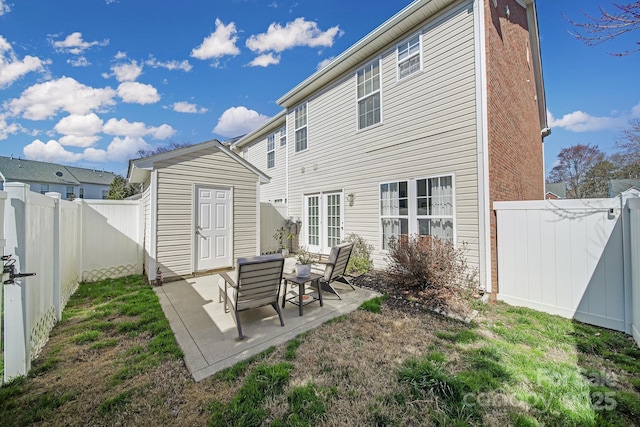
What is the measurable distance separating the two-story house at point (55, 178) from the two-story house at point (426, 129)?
28295 millimetres

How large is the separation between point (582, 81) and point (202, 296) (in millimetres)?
13380

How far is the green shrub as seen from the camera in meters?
7.02

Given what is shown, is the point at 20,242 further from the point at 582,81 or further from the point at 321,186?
the point at 582,81

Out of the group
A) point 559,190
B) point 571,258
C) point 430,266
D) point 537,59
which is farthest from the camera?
point 559,190

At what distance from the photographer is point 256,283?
11.8 feet

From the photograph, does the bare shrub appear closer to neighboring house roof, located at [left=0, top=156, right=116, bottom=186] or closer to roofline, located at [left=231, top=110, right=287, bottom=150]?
roofline, located at [left=231, top=110, right=287, bottom=150]

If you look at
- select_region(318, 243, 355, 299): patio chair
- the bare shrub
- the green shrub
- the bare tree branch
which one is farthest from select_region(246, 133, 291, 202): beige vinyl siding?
the bare tree branch

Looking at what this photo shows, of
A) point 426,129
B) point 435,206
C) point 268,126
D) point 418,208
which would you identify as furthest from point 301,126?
point 435,206

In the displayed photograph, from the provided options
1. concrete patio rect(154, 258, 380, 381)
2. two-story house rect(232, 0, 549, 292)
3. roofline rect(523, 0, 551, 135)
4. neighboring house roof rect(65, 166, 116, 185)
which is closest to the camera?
concrete patio rect(154, 258, 380, 381)

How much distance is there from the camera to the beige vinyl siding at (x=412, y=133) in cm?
546

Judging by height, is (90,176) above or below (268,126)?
above

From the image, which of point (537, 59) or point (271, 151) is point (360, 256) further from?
point (537, 59)

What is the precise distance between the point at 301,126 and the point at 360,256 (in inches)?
240

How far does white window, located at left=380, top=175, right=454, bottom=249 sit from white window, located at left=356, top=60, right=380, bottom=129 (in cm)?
220
